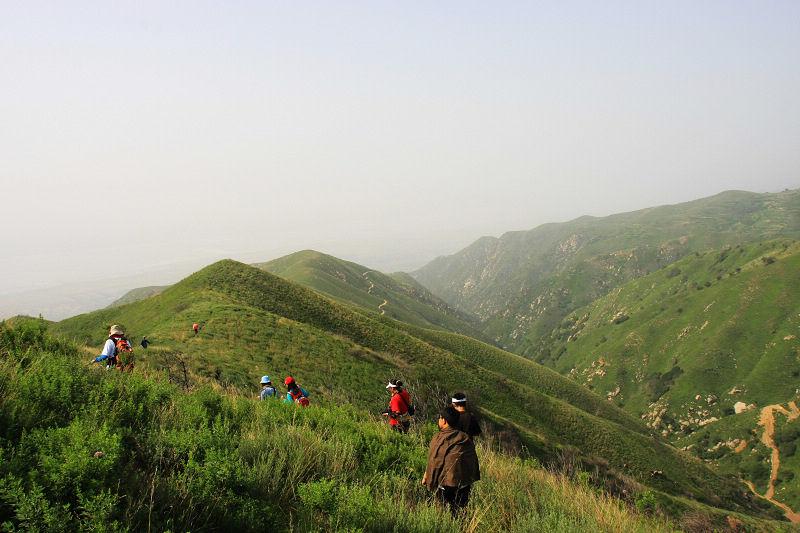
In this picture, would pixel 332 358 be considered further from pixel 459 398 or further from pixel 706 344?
pixel 706 344

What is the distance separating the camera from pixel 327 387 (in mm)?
28859

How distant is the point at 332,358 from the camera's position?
3456cm

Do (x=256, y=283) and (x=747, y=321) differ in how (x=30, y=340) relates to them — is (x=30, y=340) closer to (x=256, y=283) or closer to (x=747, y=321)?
(x=256, y=283)

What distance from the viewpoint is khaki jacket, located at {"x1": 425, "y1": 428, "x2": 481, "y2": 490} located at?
5934 mm

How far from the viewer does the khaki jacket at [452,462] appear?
5.93 metres

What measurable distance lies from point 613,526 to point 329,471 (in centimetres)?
404

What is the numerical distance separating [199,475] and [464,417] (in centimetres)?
376

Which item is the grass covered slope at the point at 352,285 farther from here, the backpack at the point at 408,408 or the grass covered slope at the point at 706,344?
the backpack at the point at 408,408

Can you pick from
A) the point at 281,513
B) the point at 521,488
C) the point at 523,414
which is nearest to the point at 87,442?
the point at 281,513

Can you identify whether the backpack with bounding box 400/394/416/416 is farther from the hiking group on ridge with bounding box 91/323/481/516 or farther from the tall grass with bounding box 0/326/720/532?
the hiking group on ridge with bounding box 91/323/481/516

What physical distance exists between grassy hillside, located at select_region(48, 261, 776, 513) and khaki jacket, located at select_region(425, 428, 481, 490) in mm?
16371

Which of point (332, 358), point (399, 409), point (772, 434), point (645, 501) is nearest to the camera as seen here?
point (645, 501)

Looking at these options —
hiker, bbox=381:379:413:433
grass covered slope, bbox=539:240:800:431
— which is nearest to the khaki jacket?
hiker, bbox=381:379:413:433

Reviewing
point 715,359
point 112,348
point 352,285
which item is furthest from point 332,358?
point 715,359
